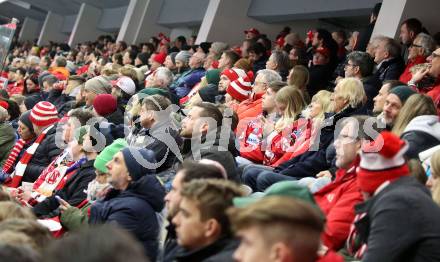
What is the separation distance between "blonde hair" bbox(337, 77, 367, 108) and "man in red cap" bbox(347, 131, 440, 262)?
2081 mm

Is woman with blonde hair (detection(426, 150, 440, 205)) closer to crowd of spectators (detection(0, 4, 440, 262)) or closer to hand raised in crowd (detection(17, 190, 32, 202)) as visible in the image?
crowd of spectators (detection(0, 4, 440, 262))

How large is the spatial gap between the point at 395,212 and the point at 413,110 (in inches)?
62.5

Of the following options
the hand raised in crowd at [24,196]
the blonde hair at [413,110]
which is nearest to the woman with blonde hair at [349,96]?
the blonde hair at [413,110]

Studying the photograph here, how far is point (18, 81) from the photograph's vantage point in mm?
10266

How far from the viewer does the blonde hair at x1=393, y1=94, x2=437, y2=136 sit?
3949mm

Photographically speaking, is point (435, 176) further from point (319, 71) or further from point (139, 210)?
point (319, 71)

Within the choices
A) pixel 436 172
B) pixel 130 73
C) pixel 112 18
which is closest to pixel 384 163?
pixel 436 172

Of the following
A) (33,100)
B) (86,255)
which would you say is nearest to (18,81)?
(33,100)

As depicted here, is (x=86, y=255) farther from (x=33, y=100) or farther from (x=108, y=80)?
(x=33, y=100)

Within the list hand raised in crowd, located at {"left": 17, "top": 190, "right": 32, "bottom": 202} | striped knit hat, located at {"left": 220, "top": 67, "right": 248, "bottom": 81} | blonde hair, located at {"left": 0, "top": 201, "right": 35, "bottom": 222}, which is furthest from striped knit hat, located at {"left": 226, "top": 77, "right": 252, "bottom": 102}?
blonde hair, located at {"left": 0, "top": 201, "right": 35, "bottom": 222}

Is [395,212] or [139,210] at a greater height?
[395,212]

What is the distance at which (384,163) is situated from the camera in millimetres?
2711

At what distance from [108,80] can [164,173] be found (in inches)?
114

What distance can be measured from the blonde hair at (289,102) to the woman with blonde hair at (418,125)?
3.92ft
